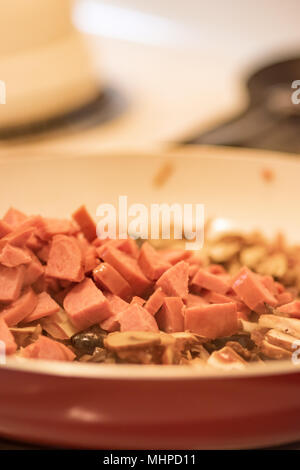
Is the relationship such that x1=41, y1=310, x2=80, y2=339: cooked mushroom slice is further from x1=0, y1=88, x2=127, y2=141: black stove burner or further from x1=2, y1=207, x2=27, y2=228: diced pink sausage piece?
x1=0, y1=88, x2=127, y2=141: black stove burner

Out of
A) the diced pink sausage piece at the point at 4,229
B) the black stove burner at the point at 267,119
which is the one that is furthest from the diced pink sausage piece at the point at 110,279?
the black stove burner at the point at 267,119

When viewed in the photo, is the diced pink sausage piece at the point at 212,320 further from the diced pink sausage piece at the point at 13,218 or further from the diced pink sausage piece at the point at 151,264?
the diced pink sausage piece at the point at 13,218

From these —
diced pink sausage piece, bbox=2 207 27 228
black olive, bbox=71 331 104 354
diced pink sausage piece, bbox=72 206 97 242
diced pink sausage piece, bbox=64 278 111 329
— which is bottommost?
black olive, bbox=71 331 104 354

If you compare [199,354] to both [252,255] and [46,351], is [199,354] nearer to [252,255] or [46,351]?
[46,351]

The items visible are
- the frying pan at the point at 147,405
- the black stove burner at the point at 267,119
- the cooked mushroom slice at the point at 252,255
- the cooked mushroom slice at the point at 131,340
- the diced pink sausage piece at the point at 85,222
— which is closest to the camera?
the frying pan at the point at 147,405

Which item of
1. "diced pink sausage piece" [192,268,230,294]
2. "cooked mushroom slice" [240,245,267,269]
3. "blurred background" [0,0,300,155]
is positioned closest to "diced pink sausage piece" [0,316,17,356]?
"diced pink sausage piece" [192,268,230,294]

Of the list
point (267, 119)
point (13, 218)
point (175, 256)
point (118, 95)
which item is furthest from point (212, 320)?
point (118, 95)
